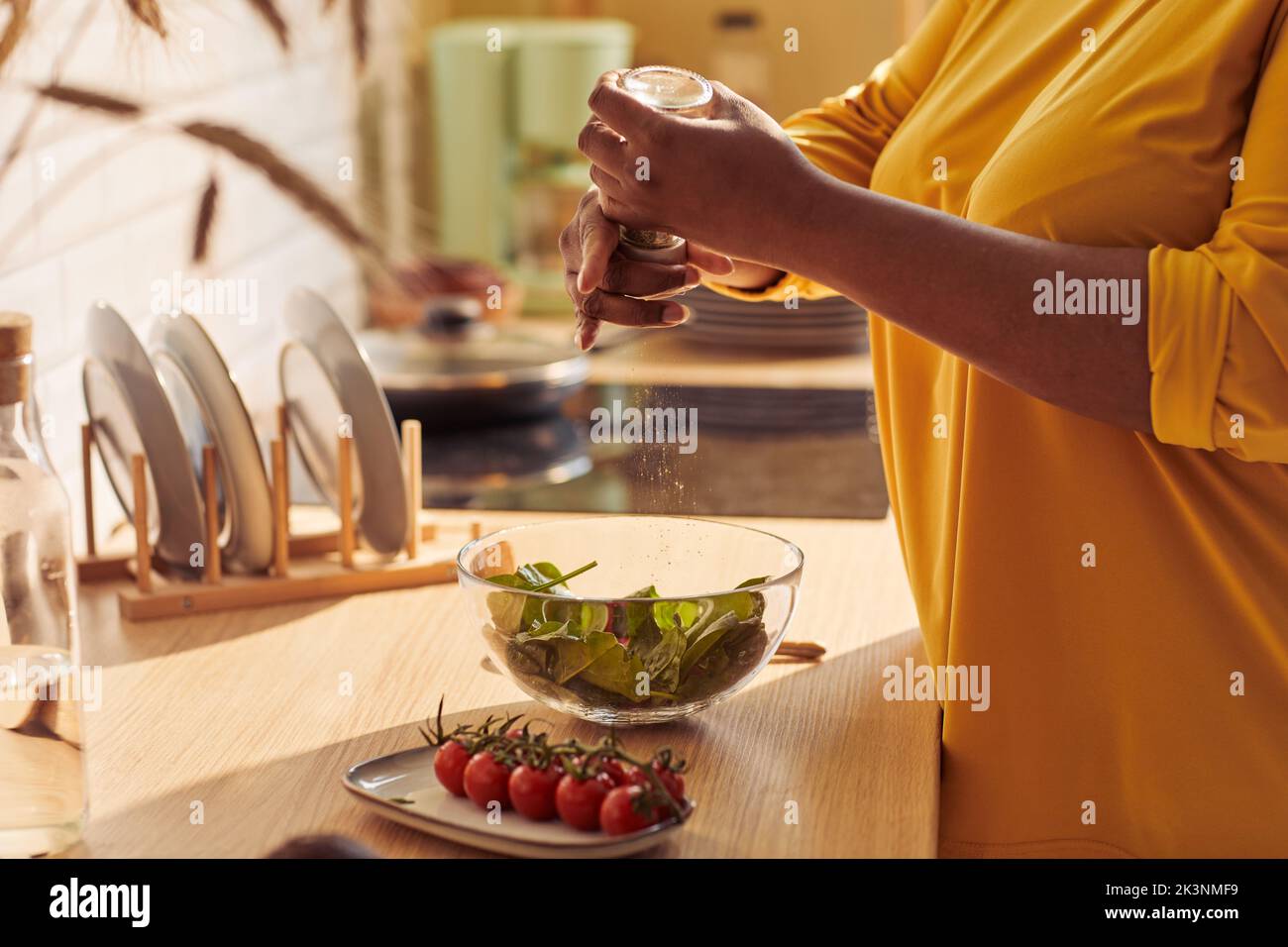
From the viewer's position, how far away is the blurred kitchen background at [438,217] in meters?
1.37

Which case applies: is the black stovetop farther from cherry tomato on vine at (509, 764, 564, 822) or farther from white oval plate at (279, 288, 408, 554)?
cherry tomato on vine at (509, 764, 564, 822)

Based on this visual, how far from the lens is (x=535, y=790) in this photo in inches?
32.0

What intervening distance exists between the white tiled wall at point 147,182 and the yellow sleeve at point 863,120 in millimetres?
390

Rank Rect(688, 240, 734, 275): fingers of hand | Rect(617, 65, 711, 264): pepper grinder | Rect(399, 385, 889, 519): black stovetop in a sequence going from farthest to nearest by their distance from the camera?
Rect(399, 385, 889, 519): black stovetop, Rect(688, 240, 734, 275): fingers of hand, Rect(617, 65, 711, 264): pepper grinder

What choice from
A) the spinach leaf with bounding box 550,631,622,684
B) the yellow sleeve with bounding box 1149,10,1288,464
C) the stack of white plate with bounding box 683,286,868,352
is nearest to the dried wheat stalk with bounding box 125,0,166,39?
the spinach leaf with bounding box 550,631,622,684

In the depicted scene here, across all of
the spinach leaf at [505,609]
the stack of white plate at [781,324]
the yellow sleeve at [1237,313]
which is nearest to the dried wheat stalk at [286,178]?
the spinach leaf at [505,609]

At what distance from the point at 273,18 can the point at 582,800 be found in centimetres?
63

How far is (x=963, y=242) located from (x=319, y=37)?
1.93m

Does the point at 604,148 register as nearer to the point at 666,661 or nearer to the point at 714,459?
the point at 666,661

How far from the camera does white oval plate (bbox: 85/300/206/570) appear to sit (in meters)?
1.18

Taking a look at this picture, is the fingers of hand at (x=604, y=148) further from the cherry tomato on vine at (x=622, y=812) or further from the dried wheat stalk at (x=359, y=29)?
the dried wheat stalk at (x=359, y=29)

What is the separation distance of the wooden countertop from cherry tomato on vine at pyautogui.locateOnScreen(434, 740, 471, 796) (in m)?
0.03

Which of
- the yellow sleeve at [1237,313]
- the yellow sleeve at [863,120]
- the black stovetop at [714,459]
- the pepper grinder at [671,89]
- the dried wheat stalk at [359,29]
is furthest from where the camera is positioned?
the black stovetop at [714,459]
